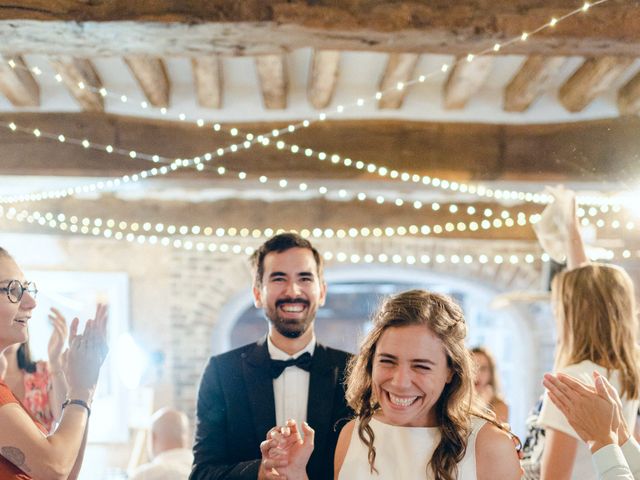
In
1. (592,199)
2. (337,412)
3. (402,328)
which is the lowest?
(337,412)

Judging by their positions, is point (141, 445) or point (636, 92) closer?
point (636, 92)

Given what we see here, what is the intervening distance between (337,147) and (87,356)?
2.65m

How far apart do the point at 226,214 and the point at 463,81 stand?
323 cm

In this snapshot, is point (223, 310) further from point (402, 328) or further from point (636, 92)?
point (402, 328)

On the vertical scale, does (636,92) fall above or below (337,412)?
above

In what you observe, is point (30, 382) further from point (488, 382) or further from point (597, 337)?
point (488, 382)

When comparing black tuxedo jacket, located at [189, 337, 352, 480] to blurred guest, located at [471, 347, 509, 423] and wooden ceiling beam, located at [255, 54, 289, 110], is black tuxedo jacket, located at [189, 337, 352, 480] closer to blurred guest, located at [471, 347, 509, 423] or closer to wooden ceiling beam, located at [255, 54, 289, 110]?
wooden ceiling beam, located at [255, 54, 289, 110]

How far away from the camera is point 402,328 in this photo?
1.90m

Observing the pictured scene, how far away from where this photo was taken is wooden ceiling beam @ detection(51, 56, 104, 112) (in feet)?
12.1

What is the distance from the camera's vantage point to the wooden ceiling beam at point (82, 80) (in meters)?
3.70

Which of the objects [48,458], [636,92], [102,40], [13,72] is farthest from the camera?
[636,92]

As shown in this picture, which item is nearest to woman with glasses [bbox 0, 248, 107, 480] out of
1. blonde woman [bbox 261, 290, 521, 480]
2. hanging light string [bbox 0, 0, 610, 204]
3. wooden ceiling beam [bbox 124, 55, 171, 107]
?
blonde woman [bbox 261, 290, 521, 480]

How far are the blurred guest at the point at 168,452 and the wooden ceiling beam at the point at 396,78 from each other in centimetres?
184

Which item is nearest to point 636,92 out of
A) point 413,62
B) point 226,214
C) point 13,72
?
point 413,62
